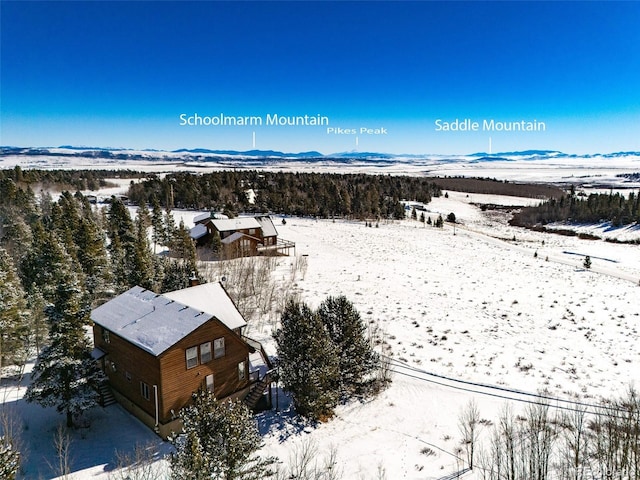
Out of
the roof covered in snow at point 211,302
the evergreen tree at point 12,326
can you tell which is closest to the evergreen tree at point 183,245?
the evergreen tree at point 12,326

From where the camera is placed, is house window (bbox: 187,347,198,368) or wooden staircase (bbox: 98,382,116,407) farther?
wooden staircase (bbox: 98,382,116,407)

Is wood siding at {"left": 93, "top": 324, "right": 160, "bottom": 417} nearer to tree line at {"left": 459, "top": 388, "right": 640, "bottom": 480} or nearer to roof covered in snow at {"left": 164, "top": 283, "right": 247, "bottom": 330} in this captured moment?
roof covered in snow at {"left": 164, "top": 283, "right": 247, "bottom": 330}

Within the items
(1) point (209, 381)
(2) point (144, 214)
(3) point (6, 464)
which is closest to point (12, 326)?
(1) point (209, 381)

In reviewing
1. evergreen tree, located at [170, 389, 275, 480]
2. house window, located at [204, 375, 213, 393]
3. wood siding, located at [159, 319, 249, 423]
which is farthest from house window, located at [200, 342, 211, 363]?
evergreen tree, located at [170, 389, 275, 480]

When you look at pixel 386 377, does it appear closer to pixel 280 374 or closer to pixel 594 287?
pixel 280 374

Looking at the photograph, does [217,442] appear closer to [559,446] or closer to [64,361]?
[64,361]

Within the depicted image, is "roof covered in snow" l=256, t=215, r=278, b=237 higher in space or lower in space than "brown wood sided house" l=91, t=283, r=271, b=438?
higher
